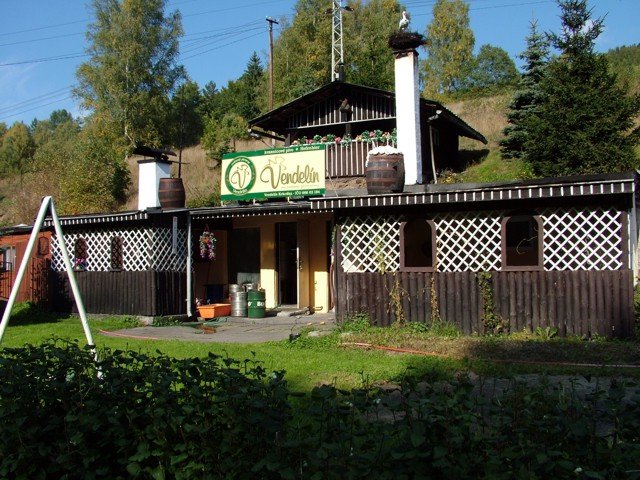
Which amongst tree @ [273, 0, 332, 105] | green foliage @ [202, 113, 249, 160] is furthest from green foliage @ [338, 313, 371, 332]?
tree @ [273, 0, 332, 105]

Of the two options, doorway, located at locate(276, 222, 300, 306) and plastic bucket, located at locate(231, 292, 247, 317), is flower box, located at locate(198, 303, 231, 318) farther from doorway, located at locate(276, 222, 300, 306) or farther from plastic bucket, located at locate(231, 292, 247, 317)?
doorway, located at locate(276, 222, 300, 306)

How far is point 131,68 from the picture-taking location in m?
38.8

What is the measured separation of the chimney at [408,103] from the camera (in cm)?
1307

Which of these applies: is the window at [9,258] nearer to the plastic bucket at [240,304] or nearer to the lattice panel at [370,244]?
the plastic bucket at [240,304]

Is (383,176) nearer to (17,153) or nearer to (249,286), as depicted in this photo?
(249,286)

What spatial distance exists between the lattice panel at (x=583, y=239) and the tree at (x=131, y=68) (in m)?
33.2

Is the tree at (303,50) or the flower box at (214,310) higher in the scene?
the tree at (303,50)

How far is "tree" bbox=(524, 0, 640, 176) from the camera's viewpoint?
58.4 ft

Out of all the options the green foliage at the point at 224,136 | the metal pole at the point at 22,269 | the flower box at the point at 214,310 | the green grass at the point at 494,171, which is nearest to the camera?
the metal pole at the point at 22,269

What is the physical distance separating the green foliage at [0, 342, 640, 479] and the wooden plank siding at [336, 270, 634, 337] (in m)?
6.17

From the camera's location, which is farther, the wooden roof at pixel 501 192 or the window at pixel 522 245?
the window at pixel 522 245

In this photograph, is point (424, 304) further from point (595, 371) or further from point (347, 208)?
point (595, 371)

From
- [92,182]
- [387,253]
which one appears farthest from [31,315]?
[92,182]

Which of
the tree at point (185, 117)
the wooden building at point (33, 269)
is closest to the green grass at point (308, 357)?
the wooden building at point (33, 269)
